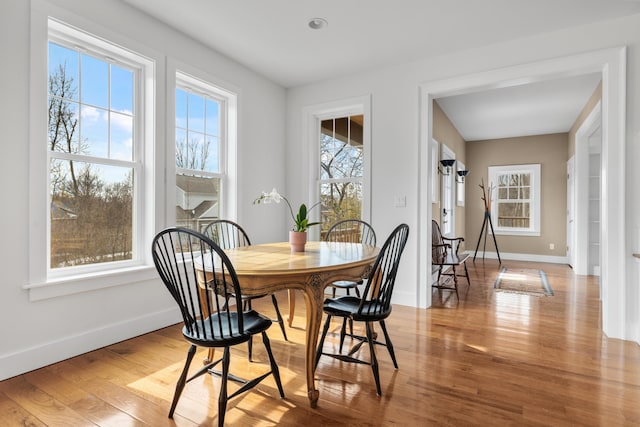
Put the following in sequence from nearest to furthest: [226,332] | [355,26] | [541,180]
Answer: [226,332]
[355,26]
[541,180]

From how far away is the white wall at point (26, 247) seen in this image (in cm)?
219

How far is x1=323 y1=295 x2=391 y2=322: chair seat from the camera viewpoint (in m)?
2.09

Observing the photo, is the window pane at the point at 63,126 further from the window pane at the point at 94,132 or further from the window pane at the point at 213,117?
the window pane at the point at 213,117

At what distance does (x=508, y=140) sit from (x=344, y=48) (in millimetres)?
5682

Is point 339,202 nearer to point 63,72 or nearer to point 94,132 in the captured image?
point 94,132

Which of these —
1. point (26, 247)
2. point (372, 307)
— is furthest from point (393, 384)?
point (26, 247)

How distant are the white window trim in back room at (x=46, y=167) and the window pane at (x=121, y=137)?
10 centimetres

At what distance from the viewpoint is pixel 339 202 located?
15.0 ft

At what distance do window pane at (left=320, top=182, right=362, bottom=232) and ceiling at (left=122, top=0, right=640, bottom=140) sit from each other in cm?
138

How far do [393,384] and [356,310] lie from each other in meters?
0.49

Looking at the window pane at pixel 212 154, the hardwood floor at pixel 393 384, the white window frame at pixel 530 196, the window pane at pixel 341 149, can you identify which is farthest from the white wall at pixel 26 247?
the white window frame at pixel 530 196

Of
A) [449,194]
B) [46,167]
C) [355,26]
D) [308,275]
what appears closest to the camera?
[308,275]

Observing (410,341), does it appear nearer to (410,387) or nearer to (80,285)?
(410,387)

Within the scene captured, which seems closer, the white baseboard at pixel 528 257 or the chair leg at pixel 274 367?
the chair leg at pixel 274 367
